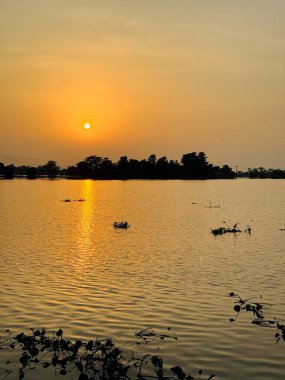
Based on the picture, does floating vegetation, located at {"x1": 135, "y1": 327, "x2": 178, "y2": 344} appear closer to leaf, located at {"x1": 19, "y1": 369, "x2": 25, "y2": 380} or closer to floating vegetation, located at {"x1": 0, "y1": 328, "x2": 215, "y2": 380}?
floating vegetation, located at {"x1": 0, "y1": 328, "x2": 215, "y2": 380}

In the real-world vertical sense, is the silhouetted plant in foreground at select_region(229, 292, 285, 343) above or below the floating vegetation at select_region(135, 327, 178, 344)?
above

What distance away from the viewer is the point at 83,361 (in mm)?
15094

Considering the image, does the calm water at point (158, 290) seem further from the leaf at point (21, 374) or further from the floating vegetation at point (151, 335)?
the leaf at point (21, 374)

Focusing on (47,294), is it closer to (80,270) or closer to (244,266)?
(80,270)

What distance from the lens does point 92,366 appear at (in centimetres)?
1445

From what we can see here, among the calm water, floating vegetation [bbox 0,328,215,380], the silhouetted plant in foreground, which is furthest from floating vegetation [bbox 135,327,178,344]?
the silhouetted plant in foreground

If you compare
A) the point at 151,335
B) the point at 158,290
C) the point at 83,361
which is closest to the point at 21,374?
the point at 83,361

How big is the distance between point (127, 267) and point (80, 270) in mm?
3076

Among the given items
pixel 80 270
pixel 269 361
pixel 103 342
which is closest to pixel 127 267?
pixel 80 270

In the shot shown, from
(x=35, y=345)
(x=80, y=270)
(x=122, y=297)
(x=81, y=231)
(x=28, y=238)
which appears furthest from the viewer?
(x=81, y=231)

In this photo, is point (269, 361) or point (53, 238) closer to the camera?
point (269, 361)

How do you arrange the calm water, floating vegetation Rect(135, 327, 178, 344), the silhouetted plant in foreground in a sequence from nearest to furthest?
1. the calm water
2. floating vegetation Rect(135, 327, 178, 344)
3. the silhouetted plant in foreground

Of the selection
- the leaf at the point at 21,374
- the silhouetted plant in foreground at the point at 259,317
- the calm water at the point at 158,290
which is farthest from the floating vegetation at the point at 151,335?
the leaf at the point at 21,374

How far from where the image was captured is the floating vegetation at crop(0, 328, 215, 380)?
13.7 m
